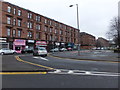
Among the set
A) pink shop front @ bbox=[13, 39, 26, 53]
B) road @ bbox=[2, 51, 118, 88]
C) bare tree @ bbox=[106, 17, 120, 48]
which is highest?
bare tree @ bbox=[106, 17, 120, 48]

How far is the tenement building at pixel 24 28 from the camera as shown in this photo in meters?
30.2

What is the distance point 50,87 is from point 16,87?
1.32m

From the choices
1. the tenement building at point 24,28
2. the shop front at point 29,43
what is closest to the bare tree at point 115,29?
the tenement building at point 24,28

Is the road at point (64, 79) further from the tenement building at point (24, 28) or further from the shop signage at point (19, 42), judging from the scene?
the shop signage at point (19, 42)

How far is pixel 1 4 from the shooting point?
29531 mm

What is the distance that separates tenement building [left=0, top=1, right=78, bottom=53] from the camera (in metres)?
30.2

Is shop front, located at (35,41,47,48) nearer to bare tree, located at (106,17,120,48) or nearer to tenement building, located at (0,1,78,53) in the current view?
tenement building, located at (0,1,78,53)

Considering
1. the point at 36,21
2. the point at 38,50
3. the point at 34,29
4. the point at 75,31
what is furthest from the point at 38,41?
the point at 75,31

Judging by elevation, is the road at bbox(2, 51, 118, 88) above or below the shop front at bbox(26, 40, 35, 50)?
below

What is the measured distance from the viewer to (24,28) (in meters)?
35.7

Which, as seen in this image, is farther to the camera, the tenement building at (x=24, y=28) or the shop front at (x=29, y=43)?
the shop front at (x=29, y=43)

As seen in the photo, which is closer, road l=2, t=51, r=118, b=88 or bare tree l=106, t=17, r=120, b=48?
road l=2, t=51, r=118, b=88

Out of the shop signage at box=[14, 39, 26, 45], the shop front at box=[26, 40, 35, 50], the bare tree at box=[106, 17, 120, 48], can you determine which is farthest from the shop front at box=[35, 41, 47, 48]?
the bare tree at box=[106, 17, 120, 48]

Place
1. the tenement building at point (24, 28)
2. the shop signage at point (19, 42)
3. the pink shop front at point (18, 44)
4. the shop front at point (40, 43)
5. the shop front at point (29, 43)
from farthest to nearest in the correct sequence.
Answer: the shop front at point (40, 43)
the shop front at point (29, 43)
the shop signage at point (19, 42)
the pink shop front at point (18, 44)
the tenement building at point (24, 28)
